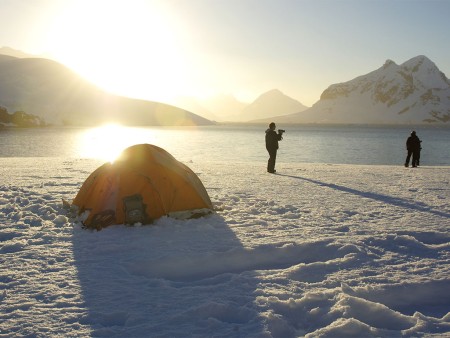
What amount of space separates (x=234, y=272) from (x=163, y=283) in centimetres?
101

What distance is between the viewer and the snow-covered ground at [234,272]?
3775mm

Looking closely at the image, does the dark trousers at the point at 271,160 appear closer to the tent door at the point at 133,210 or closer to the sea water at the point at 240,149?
the tent door at the point at 133,210

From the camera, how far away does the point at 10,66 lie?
19200 cm

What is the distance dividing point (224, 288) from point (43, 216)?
15.9 feet

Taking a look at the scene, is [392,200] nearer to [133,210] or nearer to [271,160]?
[271,160]

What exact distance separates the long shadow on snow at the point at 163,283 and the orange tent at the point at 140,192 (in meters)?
0.32

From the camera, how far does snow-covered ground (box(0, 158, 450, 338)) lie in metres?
3.78

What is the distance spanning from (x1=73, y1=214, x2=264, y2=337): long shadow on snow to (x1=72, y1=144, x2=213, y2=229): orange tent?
32cm

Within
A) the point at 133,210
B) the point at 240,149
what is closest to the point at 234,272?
the point at 133,210

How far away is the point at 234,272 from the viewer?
5.18 m

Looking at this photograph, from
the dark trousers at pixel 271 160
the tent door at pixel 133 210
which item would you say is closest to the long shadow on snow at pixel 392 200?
the dark trousers at pixel 271 160

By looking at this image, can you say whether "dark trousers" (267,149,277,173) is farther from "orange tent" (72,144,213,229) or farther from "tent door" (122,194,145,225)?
"tent door" (122,194,145,225)

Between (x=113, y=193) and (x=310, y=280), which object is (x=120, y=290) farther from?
(x=113, y=193)

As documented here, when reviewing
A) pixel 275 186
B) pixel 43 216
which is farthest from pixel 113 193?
pixel 275 186
